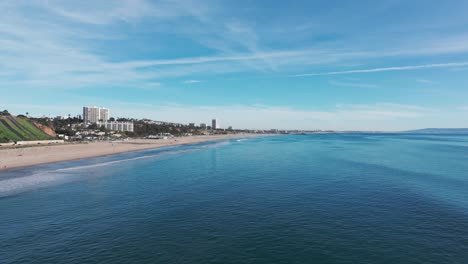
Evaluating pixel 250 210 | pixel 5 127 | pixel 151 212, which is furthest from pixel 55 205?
pixel 5 127

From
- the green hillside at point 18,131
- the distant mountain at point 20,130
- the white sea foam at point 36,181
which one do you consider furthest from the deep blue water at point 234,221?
the distant mountain at point 20,130

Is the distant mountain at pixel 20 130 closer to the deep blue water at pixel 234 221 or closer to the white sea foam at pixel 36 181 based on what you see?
the white sea foam at pixel 36 181

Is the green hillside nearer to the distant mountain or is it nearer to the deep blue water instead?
the distant mountain

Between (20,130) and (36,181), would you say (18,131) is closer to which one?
(20,130)

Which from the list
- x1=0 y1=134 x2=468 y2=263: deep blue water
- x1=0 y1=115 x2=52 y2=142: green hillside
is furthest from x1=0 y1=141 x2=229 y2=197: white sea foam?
x1=0 y1=115 x2=52 y2=142: green hillside

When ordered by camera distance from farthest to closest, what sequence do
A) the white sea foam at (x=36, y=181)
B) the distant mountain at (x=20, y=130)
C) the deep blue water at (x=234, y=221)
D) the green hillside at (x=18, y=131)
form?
the distant mountain at (x=20, y=130) < the green hillside at (x=18, y=131) < the white sea foam at (x=36, y=181) < the deep blue water at (x=234, y=221)

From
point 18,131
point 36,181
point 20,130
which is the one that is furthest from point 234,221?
point 20,130

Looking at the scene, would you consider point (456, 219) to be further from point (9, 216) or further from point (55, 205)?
point (9, 216)
